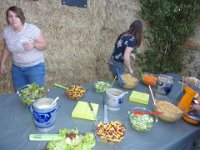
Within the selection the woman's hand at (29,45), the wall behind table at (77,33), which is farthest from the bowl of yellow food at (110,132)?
the wall behind table at (77,33)

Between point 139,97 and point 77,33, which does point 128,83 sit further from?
point 77,33

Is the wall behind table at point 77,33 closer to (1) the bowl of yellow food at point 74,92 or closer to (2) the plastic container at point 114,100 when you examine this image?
(1) the bowl of yellow food at point 74,92

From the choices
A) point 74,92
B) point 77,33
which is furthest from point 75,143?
point 77,33

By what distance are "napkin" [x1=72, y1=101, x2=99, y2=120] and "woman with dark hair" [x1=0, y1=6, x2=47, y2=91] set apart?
3.36ft

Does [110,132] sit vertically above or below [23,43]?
below

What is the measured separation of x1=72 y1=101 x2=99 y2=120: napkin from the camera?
167cm

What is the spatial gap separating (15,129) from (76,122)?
39cm

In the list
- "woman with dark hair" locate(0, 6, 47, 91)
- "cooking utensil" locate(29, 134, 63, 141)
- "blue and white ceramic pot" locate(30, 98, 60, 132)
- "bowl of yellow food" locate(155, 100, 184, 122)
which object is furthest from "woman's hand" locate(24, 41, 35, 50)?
"bowl of yellow food" locate(155, 100, 184, 122)

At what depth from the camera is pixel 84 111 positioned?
171 cm

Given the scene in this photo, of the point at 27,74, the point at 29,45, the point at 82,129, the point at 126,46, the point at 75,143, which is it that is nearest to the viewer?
the point at 75,143

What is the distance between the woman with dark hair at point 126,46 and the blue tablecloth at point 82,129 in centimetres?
120

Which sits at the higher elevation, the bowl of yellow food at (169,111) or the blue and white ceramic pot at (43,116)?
the blue and white ceramic pot at (43,116)

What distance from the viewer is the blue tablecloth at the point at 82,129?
1.43m

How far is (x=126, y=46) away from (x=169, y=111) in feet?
4.83
